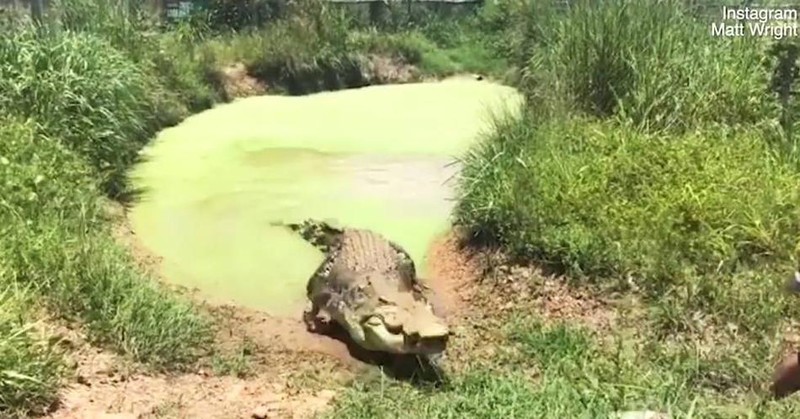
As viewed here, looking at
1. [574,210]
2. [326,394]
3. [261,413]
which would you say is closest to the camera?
[261,413]

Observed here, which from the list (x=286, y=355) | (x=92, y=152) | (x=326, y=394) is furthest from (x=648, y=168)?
(x=92, y=152)

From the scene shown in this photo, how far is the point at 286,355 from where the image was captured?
442cm

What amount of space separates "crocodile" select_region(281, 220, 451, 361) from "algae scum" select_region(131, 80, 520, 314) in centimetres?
29

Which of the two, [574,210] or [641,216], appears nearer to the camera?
[641,216]

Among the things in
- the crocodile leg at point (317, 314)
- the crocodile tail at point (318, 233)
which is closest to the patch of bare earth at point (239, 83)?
the crocodile tail at point (318, 233)

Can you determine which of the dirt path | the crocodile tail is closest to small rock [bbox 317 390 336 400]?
the dirt path

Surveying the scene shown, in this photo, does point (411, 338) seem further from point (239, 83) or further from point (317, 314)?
point (239, 83)

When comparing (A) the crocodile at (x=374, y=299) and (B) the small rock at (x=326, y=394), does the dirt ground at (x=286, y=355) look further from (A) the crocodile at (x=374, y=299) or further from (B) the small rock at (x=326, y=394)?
(A) the crocodile at (x=374, y=299)

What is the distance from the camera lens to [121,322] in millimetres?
4094

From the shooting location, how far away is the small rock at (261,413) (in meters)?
3.56

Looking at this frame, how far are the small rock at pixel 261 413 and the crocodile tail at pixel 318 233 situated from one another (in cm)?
193

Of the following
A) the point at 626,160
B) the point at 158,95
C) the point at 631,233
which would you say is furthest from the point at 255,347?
the point at 158,95

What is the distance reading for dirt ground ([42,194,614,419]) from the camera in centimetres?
362

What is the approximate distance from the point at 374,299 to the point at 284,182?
296 cm
